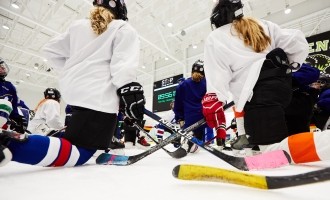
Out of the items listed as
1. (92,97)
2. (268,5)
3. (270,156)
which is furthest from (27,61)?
(270,156)

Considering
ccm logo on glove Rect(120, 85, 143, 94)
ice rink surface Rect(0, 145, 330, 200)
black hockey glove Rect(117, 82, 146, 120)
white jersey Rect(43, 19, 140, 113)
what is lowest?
ice rink surface Rect(0, 145, 330, 200)

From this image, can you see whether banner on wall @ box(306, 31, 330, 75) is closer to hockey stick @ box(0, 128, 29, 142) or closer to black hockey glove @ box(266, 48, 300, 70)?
black hockey glove @ box(266, 48, 300, 70)

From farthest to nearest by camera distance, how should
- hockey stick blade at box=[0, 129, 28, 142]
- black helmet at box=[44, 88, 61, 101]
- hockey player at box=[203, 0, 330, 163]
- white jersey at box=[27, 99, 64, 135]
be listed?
1. black helmet at box=[44, 88, 61, 101]
2. white jersey at box=[27, 99, 64, 135]
3. hockey player at box=[203, 0, 330, 163]
4. hockey stick blade at box=[0, 129, 28, 142]

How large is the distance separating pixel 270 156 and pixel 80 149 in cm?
104

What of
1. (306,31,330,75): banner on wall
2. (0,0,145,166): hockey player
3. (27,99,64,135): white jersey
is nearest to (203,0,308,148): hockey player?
(0,0,145,166): hockey player

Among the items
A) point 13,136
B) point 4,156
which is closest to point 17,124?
point 13,136

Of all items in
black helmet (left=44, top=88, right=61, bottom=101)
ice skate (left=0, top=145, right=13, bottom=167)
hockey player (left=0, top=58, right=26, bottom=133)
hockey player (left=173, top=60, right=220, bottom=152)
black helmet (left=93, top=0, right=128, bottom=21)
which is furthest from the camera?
black helmet (left=44, top=88, right=61, bottom=101)

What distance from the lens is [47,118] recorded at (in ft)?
12.8

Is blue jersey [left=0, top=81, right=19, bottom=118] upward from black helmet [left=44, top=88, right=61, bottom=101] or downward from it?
downward

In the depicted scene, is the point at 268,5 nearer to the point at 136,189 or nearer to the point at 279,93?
the point at 279,93

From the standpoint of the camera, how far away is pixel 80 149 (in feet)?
3.97

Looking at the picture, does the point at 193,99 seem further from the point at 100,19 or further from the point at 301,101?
the point at 100,19

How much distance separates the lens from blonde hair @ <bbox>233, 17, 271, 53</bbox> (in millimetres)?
1419

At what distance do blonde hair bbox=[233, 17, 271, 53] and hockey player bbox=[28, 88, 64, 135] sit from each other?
12.0ft
